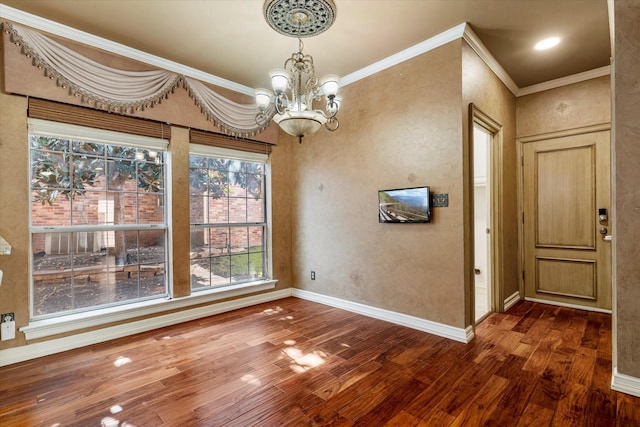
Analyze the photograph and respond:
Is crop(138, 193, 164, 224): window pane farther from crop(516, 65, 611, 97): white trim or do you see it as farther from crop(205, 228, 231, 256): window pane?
crop(516, 65, 611, 97): white trim

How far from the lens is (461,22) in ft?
8.96

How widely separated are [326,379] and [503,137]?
11.2 feet

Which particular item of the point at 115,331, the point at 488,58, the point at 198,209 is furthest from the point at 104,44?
the point at 488,58

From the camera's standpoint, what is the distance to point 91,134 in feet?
9.64

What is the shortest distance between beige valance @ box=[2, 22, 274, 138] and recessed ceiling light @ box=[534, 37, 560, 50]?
3369 mm

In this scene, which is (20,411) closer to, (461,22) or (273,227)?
(273,227)

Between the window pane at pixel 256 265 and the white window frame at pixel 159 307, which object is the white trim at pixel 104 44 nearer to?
the white window frame at pixel 159 307

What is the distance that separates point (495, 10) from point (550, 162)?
234 centimetres

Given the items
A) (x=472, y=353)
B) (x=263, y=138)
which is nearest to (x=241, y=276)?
(x=263, y=138)

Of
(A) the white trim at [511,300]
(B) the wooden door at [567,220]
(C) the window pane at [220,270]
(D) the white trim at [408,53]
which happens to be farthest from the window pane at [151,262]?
(B) the wooden door at [567,220]

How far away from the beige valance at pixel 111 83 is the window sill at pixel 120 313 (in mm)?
1954

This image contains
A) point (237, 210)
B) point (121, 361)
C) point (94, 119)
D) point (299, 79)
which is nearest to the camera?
point (299, 79)

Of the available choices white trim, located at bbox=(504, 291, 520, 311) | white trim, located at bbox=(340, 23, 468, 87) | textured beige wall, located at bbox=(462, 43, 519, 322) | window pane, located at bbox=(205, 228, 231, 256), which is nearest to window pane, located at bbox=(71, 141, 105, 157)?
window pane, located at bbox=(205, 228, 231, 256)

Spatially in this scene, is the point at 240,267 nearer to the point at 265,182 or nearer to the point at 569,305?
the point at 265,182
